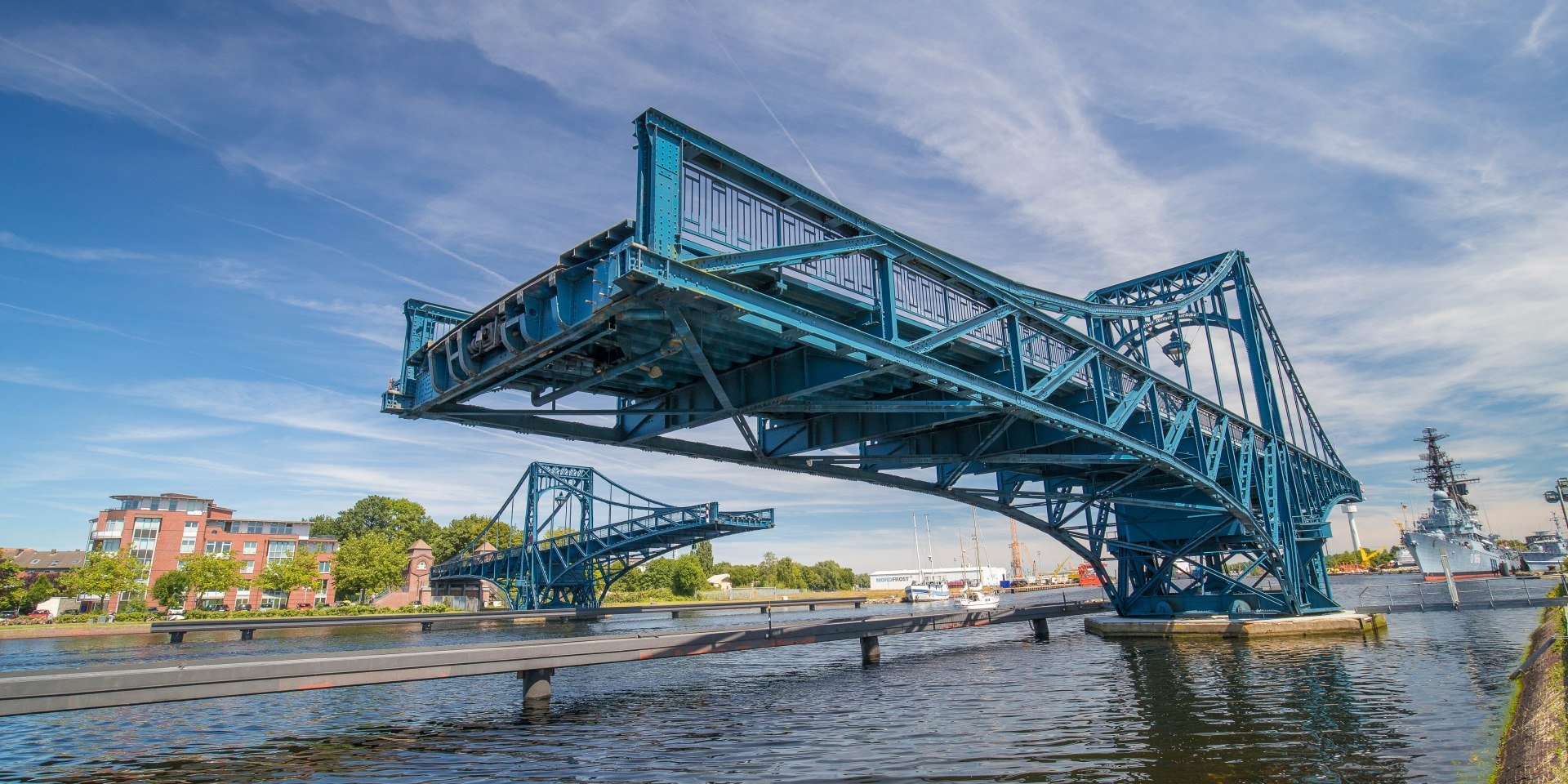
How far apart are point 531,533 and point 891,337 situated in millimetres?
67118

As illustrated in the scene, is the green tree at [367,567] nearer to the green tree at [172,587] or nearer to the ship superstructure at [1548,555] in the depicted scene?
the green tree at [172,587]

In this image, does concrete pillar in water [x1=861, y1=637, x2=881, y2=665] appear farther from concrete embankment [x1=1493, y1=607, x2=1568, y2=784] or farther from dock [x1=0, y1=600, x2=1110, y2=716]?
concrete embankment [x1=1493, y1=607, x2=1568, y2=784]

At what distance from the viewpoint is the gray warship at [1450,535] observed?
102000mm

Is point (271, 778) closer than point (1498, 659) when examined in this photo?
Yes

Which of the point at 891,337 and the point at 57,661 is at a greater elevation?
the point at 891,337

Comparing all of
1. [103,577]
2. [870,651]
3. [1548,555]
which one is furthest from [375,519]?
[1548,555]

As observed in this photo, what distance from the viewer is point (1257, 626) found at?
31.6 metres

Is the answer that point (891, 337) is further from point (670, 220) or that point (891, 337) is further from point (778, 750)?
point (778, 750)

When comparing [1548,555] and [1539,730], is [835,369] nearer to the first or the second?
[1539,730]

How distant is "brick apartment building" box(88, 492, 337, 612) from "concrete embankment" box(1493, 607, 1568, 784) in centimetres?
9532

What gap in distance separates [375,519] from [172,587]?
55.1 m

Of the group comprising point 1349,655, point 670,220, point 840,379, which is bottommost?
point 1349,655

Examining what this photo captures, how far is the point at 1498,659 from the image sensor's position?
70.7ft

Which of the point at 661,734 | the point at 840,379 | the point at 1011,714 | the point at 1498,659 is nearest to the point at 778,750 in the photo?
the point at 661,734
